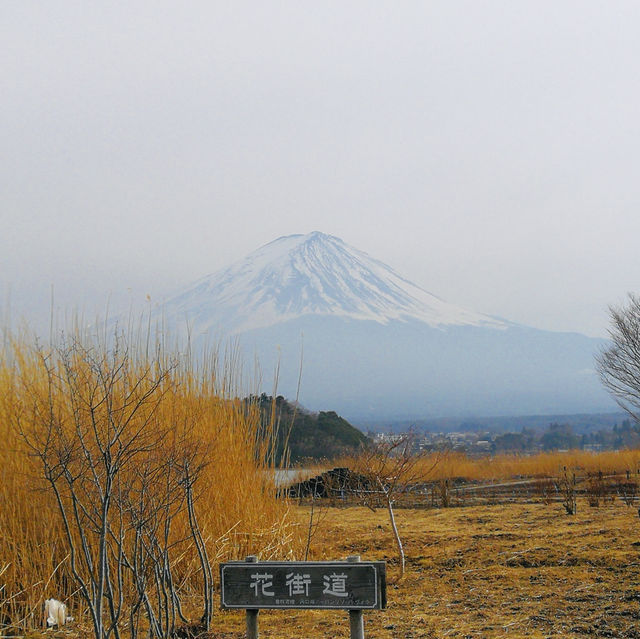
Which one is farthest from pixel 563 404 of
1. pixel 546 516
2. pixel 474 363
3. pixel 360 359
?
pixel 546 516

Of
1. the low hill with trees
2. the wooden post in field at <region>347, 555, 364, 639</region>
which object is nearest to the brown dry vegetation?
the wooden post in field at <region>347, 555, 364, 639</region>

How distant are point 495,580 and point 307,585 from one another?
8.18 feet

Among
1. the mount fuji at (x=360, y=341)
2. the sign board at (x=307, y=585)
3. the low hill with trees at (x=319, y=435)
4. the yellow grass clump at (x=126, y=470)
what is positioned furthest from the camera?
the mount fuji at (x=360, y=341)

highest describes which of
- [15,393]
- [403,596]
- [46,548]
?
[15,393]

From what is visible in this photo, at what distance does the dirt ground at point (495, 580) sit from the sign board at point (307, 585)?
87 cm

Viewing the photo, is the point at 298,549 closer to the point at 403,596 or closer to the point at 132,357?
the point at 403,596

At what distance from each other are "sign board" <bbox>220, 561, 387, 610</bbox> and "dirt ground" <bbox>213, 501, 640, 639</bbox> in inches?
34.2

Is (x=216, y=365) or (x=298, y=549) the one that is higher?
(x=216, y=365)

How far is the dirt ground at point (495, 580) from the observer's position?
4.24m

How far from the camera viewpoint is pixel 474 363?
9988cm

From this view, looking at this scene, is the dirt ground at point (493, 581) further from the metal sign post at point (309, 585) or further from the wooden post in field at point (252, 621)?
the metal sign post at point (309, 585)

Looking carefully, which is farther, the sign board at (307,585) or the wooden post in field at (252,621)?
the wooden post in field at (252,621)

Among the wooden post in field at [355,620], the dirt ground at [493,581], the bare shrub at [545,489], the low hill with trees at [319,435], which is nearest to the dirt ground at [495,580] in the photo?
the dirt ground at [493,581]

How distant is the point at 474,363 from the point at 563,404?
13457mm
